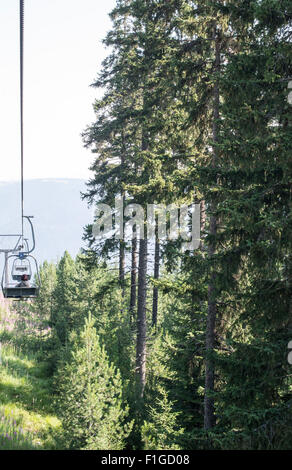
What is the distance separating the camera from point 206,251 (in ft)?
35.0

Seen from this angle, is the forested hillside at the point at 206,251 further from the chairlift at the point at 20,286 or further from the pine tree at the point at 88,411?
the chairlift at the point at 20,286

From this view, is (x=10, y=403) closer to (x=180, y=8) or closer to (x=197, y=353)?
(x=197, y=353)

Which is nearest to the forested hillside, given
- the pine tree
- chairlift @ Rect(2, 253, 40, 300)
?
the pine tree

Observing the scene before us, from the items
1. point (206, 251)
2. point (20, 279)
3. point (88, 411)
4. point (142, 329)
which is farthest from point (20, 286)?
point (142, 329)

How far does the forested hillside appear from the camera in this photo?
682 cm

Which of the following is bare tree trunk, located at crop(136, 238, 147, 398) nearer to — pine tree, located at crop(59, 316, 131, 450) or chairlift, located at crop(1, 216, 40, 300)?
pine tree, located at crop(59, 316, 131, 450)

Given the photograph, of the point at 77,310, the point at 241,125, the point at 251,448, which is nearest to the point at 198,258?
the point at 241,125

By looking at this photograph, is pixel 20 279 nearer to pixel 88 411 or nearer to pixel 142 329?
pixel 88 411

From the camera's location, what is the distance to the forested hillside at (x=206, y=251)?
6.82 metres

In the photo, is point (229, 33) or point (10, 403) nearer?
point (229, 33)

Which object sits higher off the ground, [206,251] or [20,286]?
[206,251]

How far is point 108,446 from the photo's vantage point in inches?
423
